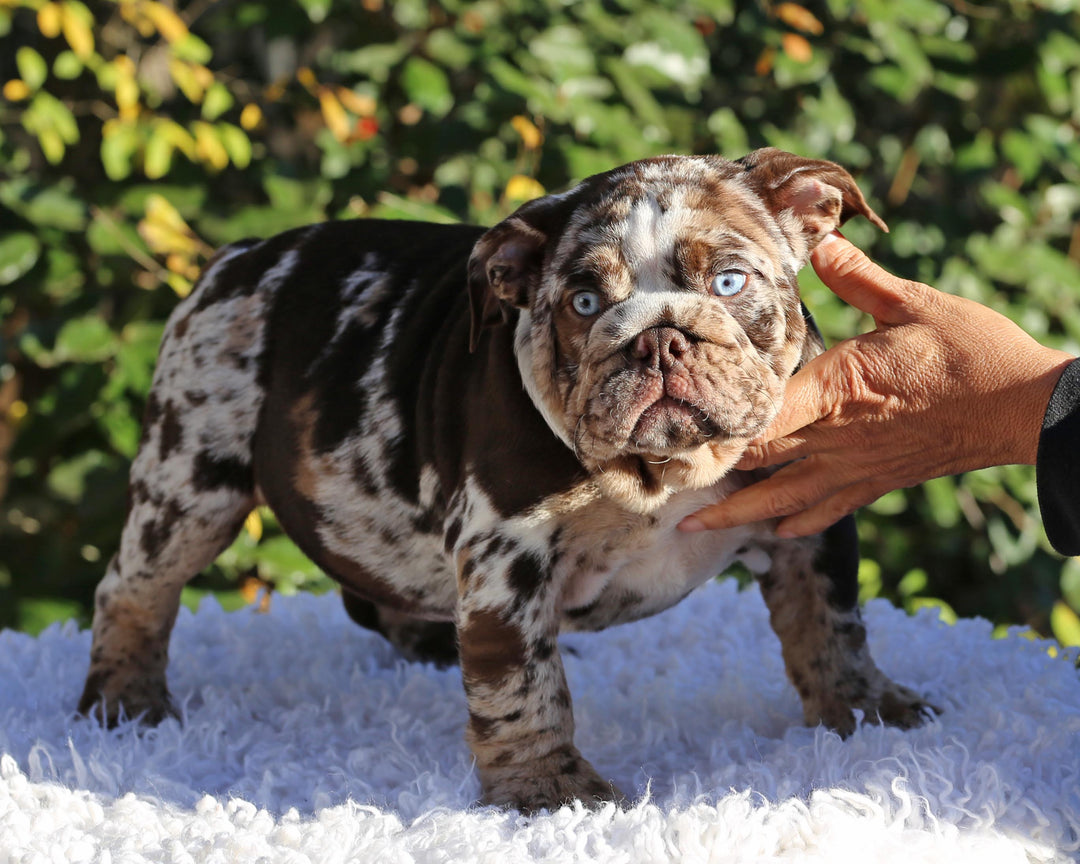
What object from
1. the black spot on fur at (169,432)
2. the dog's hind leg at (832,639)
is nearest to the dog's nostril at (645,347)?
the dog's hind leg at (832,639)

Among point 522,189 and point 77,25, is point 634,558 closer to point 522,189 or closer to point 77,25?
point 522,189

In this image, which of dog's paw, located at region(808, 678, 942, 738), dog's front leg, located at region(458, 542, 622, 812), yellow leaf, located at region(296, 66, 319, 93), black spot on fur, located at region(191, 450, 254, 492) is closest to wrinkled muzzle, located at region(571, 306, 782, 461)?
dog's front leg, located at region(458, 542, 622, 812)

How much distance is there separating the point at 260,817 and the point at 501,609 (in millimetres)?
618

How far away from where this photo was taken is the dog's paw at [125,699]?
3.24 metres

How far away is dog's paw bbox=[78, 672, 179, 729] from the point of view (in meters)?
3.24

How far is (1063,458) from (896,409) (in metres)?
0.37

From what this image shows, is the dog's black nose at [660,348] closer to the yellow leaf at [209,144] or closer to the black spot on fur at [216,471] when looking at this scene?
the black spot on fur at [216,471]

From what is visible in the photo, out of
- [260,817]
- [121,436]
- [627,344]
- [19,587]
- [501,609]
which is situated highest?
[627,344]

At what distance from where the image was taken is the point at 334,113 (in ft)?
15.8

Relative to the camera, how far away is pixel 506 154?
A: 5.02 meters

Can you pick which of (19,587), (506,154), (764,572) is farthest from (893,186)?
(19,587)

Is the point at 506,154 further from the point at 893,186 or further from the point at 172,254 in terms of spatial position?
the point at 893,186

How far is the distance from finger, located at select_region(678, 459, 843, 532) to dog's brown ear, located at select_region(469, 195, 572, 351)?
594mm

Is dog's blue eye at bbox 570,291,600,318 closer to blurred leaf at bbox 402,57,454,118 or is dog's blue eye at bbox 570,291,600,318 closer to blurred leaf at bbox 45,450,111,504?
blurred leaf at bbox 402,57,454,118
